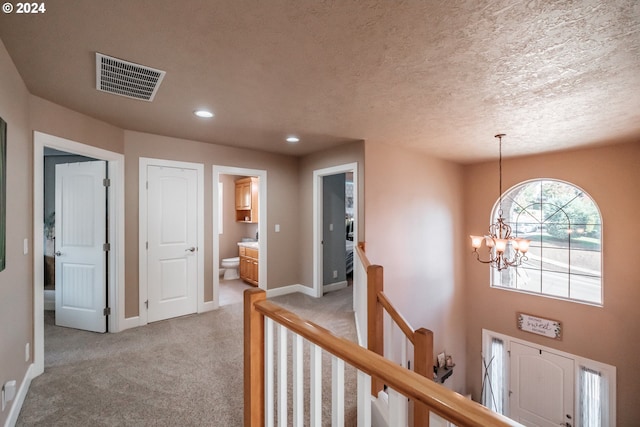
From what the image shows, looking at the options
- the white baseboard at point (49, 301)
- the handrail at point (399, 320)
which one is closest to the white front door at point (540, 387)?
the handrail at point (399, 320)

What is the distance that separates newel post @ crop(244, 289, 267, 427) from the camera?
1.46 metres

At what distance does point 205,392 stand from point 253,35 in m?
2.46

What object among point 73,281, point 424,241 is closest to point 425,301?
point 424,241

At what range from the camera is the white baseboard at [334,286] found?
199 inches

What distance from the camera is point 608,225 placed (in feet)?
13.9

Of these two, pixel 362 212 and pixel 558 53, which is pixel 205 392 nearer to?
pixel 362 212

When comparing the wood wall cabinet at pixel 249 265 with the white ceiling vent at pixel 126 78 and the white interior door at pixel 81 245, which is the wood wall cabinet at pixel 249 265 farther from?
the white ceiling vent at pixel 126 78

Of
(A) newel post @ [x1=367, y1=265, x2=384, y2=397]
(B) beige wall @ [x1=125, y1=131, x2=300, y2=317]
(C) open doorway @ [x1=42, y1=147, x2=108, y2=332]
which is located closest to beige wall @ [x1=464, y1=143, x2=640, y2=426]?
(B) beige wall @ [x1=125, y1=131, x2=300, y2=317]

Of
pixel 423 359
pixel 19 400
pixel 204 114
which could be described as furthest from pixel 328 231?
pixel 19 400

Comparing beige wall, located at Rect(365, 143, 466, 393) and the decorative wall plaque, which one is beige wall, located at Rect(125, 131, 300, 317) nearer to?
beige wall, located at Rect(365, 143, 466, 393)

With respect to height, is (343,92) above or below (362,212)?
above

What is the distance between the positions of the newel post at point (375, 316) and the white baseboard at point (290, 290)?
2461 millimetres

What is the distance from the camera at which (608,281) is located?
13.9 feet

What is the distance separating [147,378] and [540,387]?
19.6 feet
